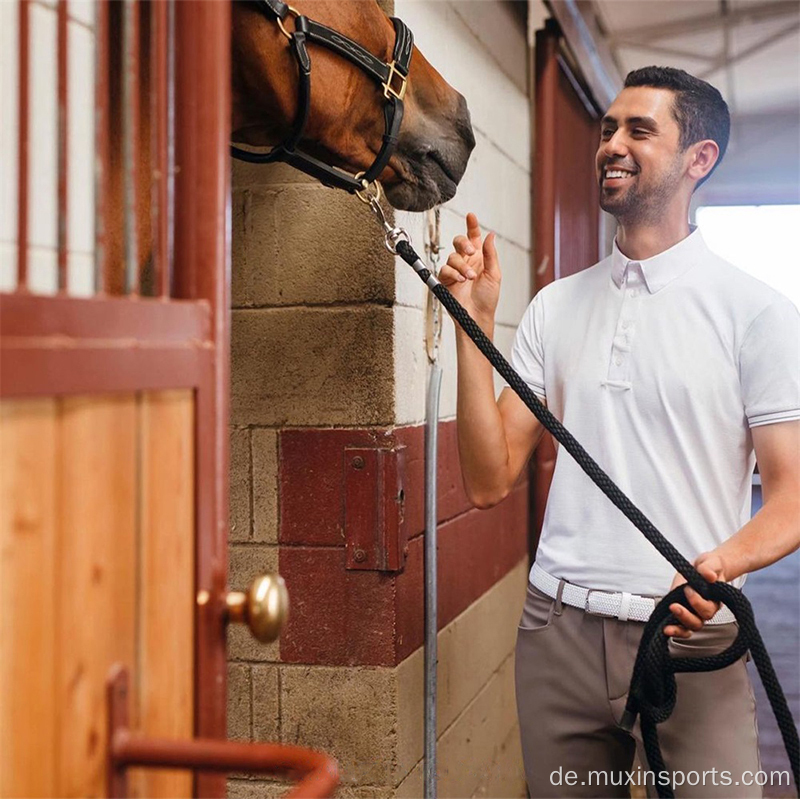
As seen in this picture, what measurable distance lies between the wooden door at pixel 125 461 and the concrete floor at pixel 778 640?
2443 mm

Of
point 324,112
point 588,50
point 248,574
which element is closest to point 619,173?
point 324,112

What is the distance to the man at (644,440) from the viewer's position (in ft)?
4.47

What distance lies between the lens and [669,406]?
1.41 metres

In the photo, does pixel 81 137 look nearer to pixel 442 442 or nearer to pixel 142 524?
pixel 142 524

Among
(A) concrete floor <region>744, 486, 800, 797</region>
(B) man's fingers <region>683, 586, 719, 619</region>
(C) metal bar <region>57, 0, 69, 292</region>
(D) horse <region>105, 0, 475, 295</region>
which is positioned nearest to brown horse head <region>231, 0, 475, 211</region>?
(D) horse <region>105, 0, 475, 295</region>

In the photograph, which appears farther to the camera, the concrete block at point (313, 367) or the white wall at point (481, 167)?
the white wall at point (481, 167)

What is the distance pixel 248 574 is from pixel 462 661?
643mm

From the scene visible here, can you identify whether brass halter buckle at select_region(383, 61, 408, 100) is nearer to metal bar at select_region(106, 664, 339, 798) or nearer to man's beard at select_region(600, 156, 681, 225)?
man's beard at select_region(600, 156, 681, 225)

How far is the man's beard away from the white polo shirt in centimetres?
6

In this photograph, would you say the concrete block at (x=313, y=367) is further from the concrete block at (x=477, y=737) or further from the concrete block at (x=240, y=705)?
the concrete block at (x=477, y=737)

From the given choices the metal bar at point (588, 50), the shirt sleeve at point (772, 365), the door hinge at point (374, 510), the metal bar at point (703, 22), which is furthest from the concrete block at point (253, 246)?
the metal bar at point (703, 22)

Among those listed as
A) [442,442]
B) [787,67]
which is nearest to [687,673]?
[442,442]

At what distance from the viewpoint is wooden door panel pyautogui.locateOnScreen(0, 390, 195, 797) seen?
55 centimetres

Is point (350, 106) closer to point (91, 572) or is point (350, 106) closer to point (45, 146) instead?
point (45, 146)
